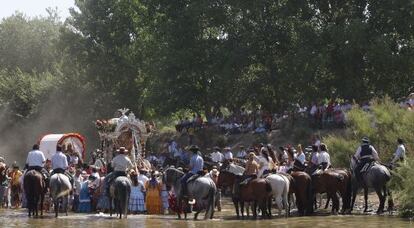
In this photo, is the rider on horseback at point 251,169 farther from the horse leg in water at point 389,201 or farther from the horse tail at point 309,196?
the horse leg in water at point 389,201

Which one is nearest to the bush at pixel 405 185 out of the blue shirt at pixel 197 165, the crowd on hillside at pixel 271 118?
the blue shirt at pixel 197 165

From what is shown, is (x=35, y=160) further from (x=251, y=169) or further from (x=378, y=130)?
(x=378, y=130)

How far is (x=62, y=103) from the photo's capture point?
215ft

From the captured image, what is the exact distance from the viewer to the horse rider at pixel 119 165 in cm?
2462

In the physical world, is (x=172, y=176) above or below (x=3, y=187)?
below

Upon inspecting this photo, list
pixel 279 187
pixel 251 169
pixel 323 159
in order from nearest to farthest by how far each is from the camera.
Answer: pixel 279 187 → pixel 251 169 → pixel 323 159

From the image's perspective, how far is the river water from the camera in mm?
21391

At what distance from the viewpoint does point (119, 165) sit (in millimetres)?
24766

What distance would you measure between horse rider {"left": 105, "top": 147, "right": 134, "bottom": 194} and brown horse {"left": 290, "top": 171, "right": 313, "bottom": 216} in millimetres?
5041

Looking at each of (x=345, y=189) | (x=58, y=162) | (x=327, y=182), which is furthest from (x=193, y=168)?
(x=345, y=189)

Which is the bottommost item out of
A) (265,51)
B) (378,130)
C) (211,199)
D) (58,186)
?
(211,199)

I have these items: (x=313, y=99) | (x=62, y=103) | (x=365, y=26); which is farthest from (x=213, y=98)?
(x=62, y=103)

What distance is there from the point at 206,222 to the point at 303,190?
328 centimetres

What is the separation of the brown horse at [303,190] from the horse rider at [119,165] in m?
5.04
